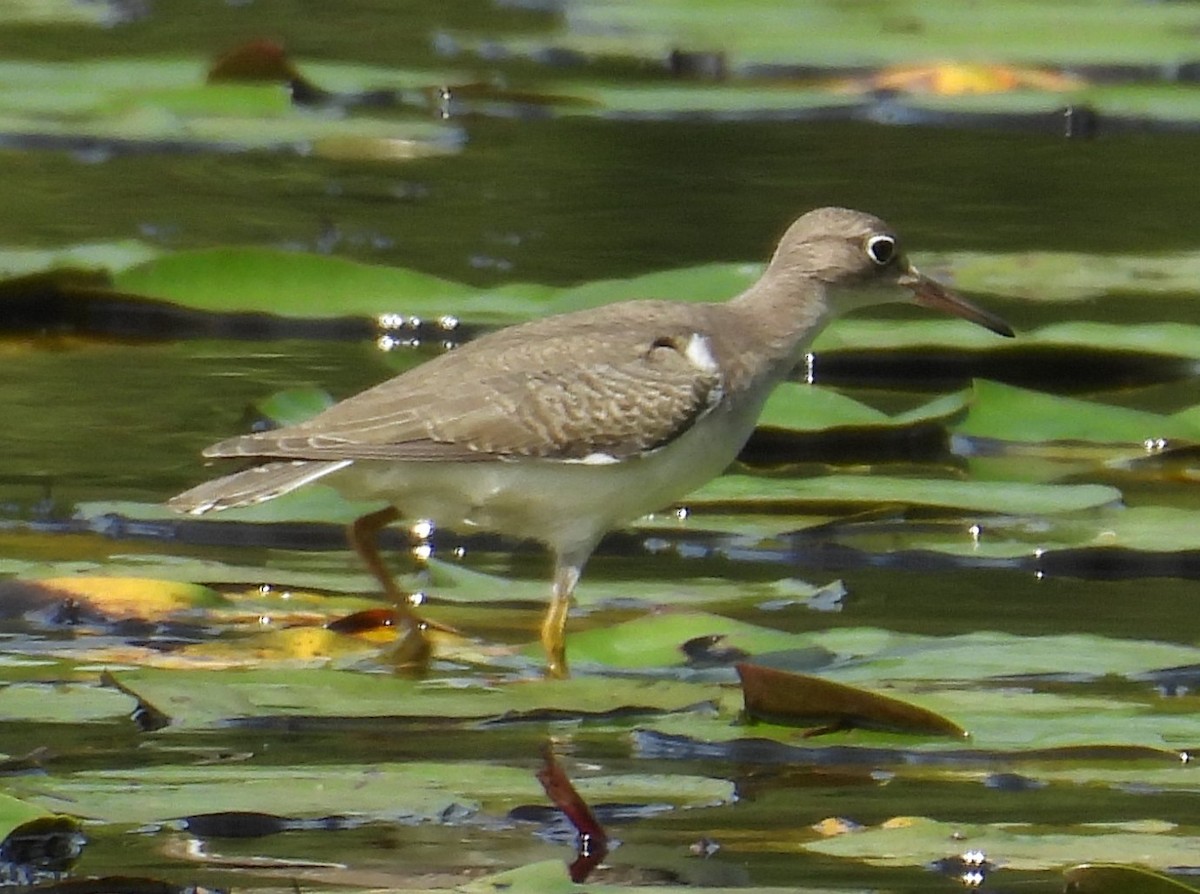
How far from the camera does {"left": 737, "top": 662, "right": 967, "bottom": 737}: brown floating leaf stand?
16.5 feet

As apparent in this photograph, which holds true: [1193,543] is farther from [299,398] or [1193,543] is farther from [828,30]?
[828,30]

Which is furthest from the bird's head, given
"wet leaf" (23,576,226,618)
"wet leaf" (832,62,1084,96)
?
"wet leaf" (832,62,1084,96)

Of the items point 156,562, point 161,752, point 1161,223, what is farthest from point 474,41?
point 161,752

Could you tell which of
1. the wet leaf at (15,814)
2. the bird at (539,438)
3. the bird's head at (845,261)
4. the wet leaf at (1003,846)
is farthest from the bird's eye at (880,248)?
the wet leaf at (15,814)

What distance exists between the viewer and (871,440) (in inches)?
284

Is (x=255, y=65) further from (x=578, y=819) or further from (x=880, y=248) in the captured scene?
(x=578, y=819)

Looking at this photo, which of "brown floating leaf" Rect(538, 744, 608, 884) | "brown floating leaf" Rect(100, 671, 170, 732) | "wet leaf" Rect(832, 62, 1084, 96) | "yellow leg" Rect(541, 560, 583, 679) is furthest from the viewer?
"wet leaf" Rect(832, 62, 1084, 96)

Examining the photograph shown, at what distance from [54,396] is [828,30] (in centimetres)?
655

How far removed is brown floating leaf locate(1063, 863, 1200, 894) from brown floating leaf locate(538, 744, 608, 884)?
747 millimetres

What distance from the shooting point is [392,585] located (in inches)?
239

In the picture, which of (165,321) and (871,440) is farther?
(165,321)

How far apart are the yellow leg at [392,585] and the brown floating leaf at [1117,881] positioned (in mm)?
1880

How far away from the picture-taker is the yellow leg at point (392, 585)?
576 cm

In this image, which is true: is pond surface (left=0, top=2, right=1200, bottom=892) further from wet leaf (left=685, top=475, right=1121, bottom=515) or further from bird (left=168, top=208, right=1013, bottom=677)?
bird (left=168, top=208, right=1013, bottom=677)
